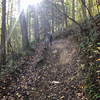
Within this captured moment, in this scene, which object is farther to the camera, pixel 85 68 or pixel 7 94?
pixel 85 68

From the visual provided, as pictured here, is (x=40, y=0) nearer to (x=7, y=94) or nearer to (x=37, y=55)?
(x=37, y=55)

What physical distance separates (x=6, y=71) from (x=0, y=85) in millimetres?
1479

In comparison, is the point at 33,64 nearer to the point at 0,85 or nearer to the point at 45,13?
the point at 0,85

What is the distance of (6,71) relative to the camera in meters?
6.29

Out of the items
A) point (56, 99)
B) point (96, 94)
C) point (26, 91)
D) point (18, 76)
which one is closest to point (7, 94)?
point (26, 91)

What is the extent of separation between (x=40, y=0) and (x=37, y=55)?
13.1 meters

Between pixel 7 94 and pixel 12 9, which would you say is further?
pixel 12 9

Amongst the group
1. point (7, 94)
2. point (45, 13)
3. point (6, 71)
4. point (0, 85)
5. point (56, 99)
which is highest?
point (45, 13)

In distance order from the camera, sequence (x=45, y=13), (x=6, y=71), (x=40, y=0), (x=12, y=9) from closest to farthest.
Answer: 1. (x=6, y=71)
2. (x=40, y=0)
3. (x=12, y=9)
4. (x=45, y=13)

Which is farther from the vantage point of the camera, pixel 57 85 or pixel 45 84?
pixel 45 84

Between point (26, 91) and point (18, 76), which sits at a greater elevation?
point (18, 76)

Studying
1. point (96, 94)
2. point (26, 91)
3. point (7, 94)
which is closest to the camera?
point (96, 94)

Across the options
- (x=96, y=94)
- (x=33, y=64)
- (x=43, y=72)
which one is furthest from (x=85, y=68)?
(x=33, y=64)

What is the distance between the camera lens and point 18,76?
635 centimetres
